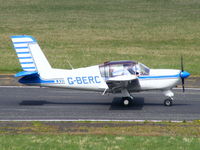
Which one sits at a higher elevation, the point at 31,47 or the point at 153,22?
the point at 31,47

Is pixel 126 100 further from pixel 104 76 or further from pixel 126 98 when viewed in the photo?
pixel 104 76

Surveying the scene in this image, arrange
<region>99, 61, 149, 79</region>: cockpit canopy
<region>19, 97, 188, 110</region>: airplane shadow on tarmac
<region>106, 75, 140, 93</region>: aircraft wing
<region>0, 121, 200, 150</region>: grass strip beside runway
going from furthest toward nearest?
1. <region>19, 97, 188, 110</region>: airplane shadow on tarmac
2. <region>99, 61, 149, 79</region>: cockpit canopy
3. <region>106, 75, 140, 93</region>: aircraft wing
4. <region>0, 121, 200, 150</region>: grass strip beside runway

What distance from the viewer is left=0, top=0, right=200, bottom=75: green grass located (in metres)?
37.6

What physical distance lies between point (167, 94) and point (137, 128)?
5.47 metres

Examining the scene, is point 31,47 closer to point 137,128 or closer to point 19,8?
point 137,128

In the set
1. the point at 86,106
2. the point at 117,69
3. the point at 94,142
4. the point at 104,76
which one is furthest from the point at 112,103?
the point at 94,142

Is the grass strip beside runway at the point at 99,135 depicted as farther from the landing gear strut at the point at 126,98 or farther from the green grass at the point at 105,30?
the green grass at the point at 105,30

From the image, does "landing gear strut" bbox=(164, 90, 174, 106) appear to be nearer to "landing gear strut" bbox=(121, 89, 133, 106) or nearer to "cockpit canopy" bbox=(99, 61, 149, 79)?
"cockpit canopy" bbox=(99, 61, 149, 79)

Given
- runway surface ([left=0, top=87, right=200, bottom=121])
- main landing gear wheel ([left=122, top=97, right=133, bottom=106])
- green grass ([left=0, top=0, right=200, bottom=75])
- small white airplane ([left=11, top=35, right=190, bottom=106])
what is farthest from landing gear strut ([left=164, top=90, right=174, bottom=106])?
green grass ([left=0, top=0, right=200, bottom=75])

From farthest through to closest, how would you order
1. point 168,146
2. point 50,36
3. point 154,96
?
1. point 50,36
2. point 154,96
3. point 168,146

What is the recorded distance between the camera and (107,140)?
1510 centimetres

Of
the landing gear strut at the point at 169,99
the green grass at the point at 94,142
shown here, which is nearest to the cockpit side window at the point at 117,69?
the landing gear strut at the point at 169,99

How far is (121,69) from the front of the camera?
22.2 metres

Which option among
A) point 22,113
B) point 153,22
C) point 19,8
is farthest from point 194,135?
point 19,8
